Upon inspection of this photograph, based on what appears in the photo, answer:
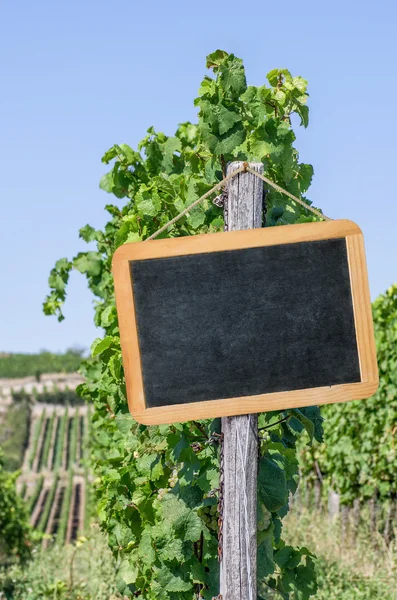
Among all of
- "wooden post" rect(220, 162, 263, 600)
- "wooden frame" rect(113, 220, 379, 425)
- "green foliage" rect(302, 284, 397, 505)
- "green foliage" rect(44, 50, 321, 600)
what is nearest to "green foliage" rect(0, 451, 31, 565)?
"green foliage" rect(302, 284, 397, 505)

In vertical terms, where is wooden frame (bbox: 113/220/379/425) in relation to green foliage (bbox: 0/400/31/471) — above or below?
below

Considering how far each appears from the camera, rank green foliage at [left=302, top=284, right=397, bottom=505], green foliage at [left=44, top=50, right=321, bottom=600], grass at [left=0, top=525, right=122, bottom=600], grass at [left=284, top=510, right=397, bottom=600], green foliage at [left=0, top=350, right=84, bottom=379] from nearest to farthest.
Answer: green foliage at [left=44, top=50, right=321, bottom=600]
grass at [left=284, top=510, right=397, bottom=600]
grass at [left=0, top=525, right=122, bottom=600]
green foliage at [left=302, top=284, right=397, bottom=505]
green foliage at [left=0, top=350, right=84, bottom=379]

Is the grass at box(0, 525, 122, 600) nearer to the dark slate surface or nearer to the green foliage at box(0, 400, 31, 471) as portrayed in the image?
the dark slate surface

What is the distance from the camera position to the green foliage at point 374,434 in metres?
8.18

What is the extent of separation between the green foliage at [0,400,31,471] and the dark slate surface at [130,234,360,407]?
146 ft

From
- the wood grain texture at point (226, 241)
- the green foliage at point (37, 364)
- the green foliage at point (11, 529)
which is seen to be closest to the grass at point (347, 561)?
the green foliage at point (11, 529)

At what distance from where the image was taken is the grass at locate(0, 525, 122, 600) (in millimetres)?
6387

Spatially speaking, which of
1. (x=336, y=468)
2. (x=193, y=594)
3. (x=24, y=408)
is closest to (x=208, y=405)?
(x=193, y=594)

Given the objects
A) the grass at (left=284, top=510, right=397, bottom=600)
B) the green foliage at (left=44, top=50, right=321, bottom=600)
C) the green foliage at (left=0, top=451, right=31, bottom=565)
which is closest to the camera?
the green foliage at (left=44, top=50, right=321, bottom=600)

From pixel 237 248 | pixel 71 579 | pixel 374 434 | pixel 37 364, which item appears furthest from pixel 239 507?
pixel 37 364

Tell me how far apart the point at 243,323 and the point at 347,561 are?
5.12 meters

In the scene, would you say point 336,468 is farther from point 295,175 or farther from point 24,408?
point 24,408

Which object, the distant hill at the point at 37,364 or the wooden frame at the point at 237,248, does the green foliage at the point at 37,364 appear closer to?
the distant hill at the point at 37,364

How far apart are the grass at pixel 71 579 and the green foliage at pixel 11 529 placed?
86 cm
